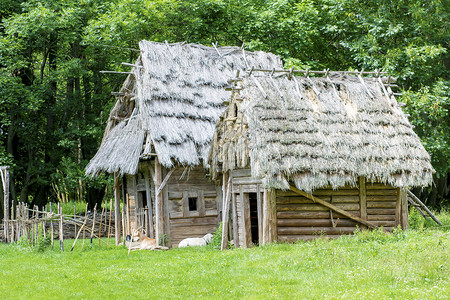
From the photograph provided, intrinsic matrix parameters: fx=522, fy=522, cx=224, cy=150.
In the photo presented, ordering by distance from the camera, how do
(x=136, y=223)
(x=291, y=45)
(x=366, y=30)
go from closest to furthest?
(x=136, y=223), (x=366, y=30), (x=291, y=45)

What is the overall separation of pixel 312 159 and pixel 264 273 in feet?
14.6

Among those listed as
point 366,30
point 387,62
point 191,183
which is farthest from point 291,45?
point 191,183

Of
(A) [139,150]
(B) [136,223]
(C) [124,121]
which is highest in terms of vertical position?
A: (C) [124,121]

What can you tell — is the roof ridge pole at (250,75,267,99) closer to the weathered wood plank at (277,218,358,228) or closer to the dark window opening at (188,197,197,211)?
the weathered wood plank at (277,218,358,228)

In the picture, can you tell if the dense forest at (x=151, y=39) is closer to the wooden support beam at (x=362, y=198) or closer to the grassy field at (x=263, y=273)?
the wooden support beam at (x=362, y=198)

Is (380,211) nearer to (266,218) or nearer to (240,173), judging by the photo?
(266,218)

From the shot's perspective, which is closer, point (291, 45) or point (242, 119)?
point (242, 119)

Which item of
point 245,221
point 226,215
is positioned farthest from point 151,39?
point 245,221

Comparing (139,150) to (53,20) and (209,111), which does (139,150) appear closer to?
(209,111)

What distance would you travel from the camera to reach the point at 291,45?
2630 centimetres

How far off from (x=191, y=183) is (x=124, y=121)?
14.3 ft

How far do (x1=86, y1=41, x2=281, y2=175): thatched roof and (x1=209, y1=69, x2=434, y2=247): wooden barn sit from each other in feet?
5.68

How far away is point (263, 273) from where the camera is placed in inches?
433

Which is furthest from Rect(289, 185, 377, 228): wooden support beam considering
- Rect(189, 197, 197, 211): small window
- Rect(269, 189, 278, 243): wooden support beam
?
Rect(189, 197, 197, 211): small window
